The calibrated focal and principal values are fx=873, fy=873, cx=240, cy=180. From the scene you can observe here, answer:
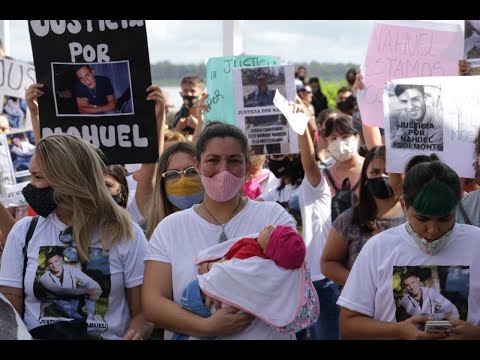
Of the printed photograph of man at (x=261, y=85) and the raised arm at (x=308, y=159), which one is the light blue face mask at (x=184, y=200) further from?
the printed photograph of man at (x=261, y=85)

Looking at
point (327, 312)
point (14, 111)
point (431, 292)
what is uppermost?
point (14, 111)

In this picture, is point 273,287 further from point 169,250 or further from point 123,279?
point 123,279

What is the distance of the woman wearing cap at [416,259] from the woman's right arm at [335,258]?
120 centimetres

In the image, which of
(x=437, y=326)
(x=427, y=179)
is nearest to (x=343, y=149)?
(x=427, y=179)

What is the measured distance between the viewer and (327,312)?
19.3 ft

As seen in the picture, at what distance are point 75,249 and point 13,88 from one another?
356 centimetres

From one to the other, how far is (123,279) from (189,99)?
Result: 6.20 m

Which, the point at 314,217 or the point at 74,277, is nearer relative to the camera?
the point at 74,277

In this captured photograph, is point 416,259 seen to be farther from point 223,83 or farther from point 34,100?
point 223,83

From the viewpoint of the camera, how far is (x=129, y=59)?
5.02 meters

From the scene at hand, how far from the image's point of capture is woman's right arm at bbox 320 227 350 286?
15.6 ft

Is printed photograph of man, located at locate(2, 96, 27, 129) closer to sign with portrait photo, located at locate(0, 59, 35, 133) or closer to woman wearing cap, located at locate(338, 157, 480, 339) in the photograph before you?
sign with portrait photo, located at locate(0, 59, 35, 133)

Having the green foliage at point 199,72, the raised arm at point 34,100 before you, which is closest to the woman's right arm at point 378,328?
the raised arm at point 34,100
